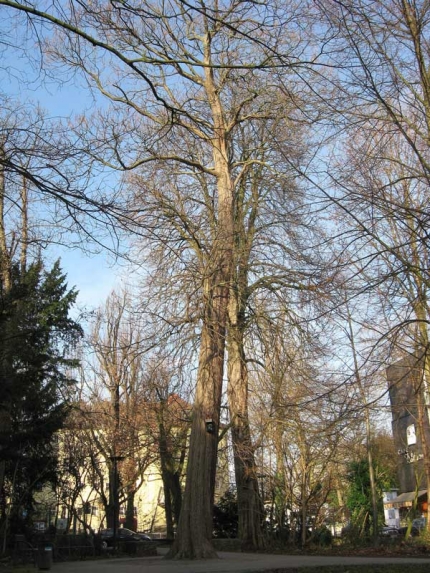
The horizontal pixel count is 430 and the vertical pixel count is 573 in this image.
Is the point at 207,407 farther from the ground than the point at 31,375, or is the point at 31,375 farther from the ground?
the point at 31,375

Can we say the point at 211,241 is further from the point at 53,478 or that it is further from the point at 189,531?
the point at 53,478

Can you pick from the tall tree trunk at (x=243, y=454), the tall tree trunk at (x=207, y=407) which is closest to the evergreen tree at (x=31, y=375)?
the tall tree trunk at (x=207, y=407)

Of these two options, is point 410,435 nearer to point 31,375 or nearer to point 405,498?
point 405,498

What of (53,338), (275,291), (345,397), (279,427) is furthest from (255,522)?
(345,397)

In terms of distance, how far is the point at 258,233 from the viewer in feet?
53.6

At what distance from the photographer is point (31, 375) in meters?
16.2

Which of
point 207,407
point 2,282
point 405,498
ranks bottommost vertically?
point 405,498

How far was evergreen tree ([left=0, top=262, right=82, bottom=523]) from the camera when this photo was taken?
13852 mm

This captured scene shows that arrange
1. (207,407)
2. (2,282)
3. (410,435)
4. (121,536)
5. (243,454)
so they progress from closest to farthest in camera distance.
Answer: (207,407) < (2,282) < (243,454) < (121,536) < (410,435)

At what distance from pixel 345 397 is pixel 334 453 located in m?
8.61

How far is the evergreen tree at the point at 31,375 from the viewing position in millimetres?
13852

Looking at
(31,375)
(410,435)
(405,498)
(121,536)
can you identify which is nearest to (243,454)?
(31,375)

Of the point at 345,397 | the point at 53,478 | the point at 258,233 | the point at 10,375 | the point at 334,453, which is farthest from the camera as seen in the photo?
the point at 53,478

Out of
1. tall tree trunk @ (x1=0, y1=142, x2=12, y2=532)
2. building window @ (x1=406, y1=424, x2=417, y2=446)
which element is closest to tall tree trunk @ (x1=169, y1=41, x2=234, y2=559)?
tall tree trunk @ (x1=0, y1=142, x2=12, y2=532)
